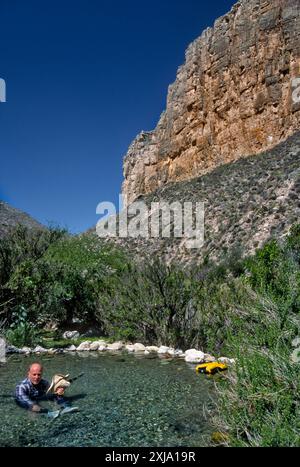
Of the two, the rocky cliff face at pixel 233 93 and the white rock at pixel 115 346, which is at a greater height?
the rocky cliff face at pixel 233 93

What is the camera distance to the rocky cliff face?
34812 mm

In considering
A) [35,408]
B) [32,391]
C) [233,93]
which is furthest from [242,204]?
[35,408]

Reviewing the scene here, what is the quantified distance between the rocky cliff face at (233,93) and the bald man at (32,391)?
31.1 metres

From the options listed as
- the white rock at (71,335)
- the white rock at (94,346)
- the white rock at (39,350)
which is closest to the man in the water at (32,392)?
the white rock at (39,350)

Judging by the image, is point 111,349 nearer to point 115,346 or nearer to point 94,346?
point 115,346

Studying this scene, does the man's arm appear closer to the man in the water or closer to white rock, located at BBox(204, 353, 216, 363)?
the man in the water

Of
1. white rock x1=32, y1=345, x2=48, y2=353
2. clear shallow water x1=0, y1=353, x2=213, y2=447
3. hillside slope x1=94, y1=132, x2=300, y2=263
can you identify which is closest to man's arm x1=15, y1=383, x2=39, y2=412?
clear shallow water x1=0, y1=353, x2=213, y2=447

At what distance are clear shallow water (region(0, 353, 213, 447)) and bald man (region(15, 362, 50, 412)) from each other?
129 mm

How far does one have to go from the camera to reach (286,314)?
226 inches

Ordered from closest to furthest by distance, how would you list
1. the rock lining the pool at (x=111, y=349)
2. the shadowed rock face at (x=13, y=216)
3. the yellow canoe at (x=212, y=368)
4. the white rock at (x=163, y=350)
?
the yellow canoe at (x=212, y=368)
the rock lining the pool at (x=111, y=349)
the white rock at (x=163, y=350)
the shadowed rock face at (x=13, y=216)

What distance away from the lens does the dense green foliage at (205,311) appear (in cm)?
401

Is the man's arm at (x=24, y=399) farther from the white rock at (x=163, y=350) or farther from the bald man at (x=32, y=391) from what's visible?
the white rock at (x=163, y=350)

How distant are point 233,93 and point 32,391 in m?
37.4

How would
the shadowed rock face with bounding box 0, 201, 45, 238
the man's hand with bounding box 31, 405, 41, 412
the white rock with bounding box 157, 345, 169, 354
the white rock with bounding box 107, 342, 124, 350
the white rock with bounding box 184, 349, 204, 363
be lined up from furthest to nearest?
the shadowed rock face with bounding box 0, 201, 45, 238 < the white rock with bounding box 107, 342, 124, 350 < the white rock with bounding box 157, 345, 169, 354 < the white rock with bounding box 184, 349, 204, 363 < the man's hand with bounding box 31, 405, 41, 412
